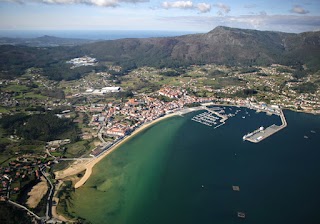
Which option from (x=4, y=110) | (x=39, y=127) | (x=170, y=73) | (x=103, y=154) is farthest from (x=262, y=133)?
(x=170, y=73)

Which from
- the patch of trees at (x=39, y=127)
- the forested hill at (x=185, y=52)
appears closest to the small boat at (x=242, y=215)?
the patch of trees at (x=39, y=127)

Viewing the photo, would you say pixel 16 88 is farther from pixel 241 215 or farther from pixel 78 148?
pixel 241 215

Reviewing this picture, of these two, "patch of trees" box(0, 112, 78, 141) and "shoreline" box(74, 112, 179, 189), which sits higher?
"patch of trees" box(0, 112, 78, 141)

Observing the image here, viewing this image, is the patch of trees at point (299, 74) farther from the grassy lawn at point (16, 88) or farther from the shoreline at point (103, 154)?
the grassy lawn at point (16, 88)

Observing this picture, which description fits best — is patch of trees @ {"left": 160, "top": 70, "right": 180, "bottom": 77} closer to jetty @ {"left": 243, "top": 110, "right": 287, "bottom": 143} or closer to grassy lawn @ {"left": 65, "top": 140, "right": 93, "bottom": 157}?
jetty @ {"left": 243, "top": 110, "right": 287, "bottom": 143}

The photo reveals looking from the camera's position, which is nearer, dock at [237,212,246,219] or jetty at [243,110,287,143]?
dock at [237,212,246,219]

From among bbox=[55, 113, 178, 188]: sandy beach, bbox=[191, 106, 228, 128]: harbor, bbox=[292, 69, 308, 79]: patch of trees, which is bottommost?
bbox=[55, 113, 178, 188]: sandy beach

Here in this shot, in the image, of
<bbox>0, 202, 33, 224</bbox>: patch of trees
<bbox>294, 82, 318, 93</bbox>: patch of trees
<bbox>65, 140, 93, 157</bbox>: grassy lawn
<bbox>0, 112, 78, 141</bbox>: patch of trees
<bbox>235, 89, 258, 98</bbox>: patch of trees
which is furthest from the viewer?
<bbox>294, 82, 318, 93</bbox>: patch of trees

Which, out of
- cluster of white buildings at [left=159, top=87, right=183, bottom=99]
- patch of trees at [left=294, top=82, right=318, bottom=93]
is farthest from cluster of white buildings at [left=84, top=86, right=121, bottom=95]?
patch of trees at [left=294, top=82, right=318, bottom=93]
